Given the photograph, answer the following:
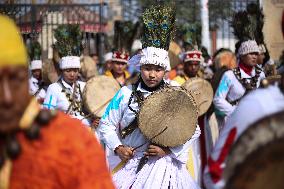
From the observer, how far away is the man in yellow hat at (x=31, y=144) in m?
3.70

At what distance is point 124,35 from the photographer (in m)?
15.6

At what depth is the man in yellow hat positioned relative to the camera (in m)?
3.70

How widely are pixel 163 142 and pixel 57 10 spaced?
39.1ft

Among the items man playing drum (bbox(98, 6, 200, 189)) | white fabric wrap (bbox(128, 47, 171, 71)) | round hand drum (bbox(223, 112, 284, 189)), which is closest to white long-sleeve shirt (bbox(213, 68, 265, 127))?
white fabric wrap (bbox(128, 47, 171, 71))

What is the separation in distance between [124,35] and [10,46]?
11949mm

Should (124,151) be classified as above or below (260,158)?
below

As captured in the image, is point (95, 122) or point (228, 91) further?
point (228, 91)

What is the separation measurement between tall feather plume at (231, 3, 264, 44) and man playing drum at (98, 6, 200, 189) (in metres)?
4.19

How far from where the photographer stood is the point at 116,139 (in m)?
7.76

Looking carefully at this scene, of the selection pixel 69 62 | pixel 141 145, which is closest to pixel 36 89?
pixel 69 62

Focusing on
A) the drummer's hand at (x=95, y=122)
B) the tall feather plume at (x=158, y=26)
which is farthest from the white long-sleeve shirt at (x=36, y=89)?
the tall feather plume at (x=158, y=26)

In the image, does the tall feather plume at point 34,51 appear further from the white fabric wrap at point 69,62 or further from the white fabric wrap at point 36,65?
the white fabric wrap at point 69,62

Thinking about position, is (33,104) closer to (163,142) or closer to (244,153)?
(244,153)

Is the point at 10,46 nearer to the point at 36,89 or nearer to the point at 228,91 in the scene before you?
the point at 228,91
